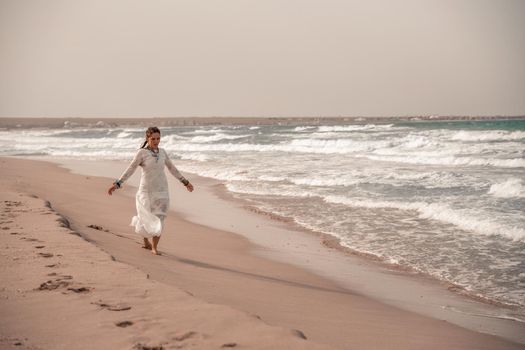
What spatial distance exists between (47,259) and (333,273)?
342cm

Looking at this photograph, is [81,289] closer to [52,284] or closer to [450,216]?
[52,284]

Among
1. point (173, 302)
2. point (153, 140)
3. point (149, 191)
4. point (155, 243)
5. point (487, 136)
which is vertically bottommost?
point (155, 243)

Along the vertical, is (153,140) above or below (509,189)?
above

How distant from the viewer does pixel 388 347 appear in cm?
370

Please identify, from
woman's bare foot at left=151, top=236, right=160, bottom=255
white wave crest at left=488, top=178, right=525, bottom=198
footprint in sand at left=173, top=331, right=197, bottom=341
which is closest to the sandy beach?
footprint in sand at left=173, top=331, right=197, bottom=341

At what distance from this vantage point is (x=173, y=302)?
379cm

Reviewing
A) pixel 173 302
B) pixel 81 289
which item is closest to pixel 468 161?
pixel 173 302

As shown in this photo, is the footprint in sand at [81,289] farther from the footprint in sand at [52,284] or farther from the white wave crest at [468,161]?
the white wave crest at [468,161]

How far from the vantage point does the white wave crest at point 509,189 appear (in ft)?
39.0

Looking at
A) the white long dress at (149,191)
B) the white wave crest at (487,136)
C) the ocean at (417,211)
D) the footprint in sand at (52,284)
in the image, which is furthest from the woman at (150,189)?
the white wave crest at (487,136)

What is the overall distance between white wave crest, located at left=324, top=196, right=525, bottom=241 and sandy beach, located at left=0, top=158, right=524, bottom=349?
3.93 m

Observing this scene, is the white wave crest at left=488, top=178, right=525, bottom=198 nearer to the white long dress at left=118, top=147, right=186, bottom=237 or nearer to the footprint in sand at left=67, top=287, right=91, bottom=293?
the white long dress at left=118, top=147, right=186, bottom=237

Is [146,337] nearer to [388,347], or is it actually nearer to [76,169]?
[388,347]

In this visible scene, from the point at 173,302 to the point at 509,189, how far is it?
36.2ft
